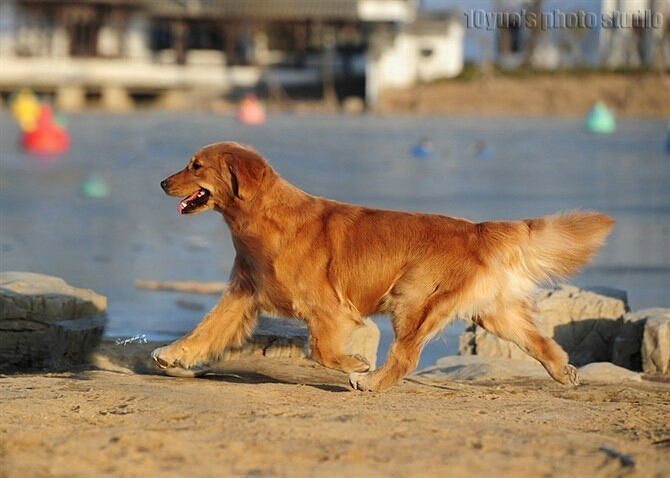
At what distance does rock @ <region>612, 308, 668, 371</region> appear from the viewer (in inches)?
329

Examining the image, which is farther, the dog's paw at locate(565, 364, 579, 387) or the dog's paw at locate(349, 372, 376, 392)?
the dog's paw at locate(565, 364, 579, 387)

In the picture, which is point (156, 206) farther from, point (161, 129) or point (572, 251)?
point (161, 129)

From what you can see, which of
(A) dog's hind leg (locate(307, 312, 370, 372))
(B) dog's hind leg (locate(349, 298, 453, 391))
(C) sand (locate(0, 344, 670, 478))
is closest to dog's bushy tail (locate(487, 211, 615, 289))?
(B) dog's hind leg (locate(349, 298, 453, 391))

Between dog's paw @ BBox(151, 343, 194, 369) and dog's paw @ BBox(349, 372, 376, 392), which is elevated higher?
dog's paw @ BBox(151, 343, 194, 369)

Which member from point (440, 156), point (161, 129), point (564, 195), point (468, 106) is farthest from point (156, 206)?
point (468, 106)

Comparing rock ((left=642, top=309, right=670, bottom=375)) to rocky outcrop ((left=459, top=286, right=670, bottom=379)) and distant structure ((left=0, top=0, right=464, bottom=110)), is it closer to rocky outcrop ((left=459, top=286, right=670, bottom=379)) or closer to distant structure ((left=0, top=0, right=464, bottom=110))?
rocky outcrop ((left=459, top=286, right=670, bottom=379))

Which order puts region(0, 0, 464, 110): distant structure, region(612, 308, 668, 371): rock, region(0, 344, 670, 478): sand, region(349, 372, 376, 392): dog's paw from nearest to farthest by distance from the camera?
region(0, 344, 670, 478): sand
region(349, 372, 376, 392): dog's paw
region(612, 308, 668, 371): rock
region(0, 0, 464, 110): distant structure

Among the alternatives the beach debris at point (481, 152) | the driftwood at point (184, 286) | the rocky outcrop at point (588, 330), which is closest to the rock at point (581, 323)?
the rocky outcrop at point (588, 330)

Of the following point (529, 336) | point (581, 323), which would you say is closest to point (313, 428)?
point (529, 336)

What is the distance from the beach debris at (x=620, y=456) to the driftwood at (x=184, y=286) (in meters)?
7.22

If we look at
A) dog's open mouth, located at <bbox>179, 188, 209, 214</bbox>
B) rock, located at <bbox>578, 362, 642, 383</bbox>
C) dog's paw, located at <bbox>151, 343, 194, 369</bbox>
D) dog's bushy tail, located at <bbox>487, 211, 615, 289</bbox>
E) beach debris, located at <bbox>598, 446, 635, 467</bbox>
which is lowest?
rock, located at <bbox>578, 362, 642, 383</bbox>

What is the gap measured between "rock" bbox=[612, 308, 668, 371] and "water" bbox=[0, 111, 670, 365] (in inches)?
58.3

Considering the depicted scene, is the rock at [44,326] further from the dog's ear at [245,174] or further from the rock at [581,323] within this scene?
the rock at [581,323]

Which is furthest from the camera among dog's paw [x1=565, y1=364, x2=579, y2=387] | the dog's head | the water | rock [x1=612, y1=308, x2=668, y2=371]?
the water
